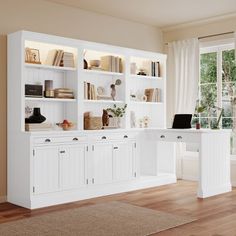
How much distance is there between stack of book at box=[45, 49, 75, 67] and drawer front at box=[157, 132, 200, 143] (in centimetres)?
179

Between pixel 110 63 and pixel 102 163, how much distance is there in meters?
1.51

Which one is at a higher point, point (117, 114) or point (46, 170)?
point (117, 114)

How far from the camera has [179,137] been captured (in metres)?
5.90

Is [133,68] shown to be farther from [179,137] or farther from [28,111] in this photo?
[28,111]

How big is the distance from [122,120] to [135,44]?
5.01 ft

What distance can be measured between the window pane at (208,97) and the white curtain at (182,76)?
0.55ft

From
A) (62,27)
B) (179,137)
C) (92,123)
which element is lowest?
(179,137)

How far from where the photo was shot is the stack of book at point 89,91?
5.73 meters

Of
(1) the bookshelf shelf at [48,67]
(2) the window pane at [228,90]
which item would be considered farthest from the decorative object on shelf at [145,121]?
(1) the bookshelf shelf at [48,67]

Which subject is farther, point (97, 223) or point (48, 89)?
point (48, 89)

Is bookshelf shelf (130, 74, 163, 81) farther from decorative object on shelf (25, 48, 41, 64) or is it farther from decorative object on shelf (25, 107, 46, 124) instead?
decorative object on shelf (25, 107, 46, 124)

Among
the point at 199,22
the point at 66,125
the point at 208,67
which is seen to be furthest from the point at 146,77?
the point at 66,125

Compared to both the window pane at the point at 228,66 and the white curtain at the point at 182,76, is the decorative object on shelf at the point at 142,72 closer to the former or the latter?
the white curtain at the point at 182,76

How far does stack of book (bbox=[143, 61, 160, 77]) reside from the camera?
22.2 ft
